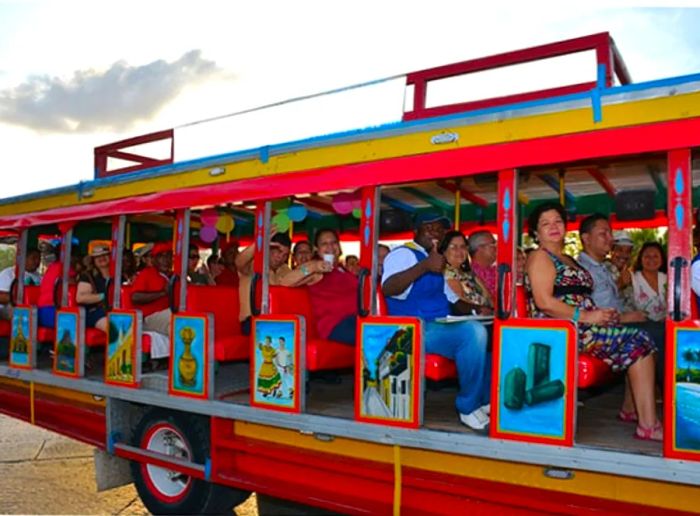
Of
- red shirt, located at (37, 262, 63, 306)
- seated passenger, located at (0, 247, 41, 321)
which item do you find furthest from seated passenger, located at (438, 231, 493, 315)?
seated passenger, located at (0, 247, 41, 321)

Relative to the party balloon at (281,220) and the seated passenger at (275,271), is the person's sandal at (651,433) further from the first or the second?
the party balloon at (281,220)

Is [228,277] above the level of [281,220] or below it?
below

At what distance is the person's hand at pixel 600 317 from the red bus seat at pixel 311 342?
169cm

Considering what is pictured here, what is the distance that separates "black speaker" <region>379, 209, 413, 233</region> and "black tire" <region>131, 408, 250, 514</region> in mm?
1725

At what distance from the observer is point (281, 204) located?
461 cm

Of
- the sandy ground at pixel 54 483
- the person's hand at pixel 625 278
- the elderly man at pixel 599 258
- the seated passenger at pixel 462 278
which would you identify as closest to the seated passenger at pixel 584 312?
the elderly man at pixel 599 258

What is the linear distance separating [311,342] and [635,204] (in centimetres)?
216

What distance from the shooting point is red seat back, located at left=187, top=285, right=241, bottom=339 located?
5258mm

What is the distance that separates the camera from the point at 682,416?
9.46 ft

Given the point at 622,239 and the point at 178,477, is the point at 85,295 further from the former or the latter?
the point at 622,239

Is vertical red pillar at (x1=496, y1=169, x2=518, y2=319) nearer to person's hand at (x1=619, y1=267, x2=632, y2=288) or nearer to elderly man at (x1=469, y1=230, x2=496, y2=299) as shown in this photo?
elderly man at (x1=469, y1=230, x2=496, y2=299)

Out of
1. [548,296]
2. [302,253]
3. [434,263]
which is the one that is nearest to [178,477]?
[302,253]

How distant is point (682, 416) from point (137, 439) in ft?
12.2

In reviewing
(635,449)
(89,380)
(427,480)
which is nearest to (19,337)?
(89,380)
